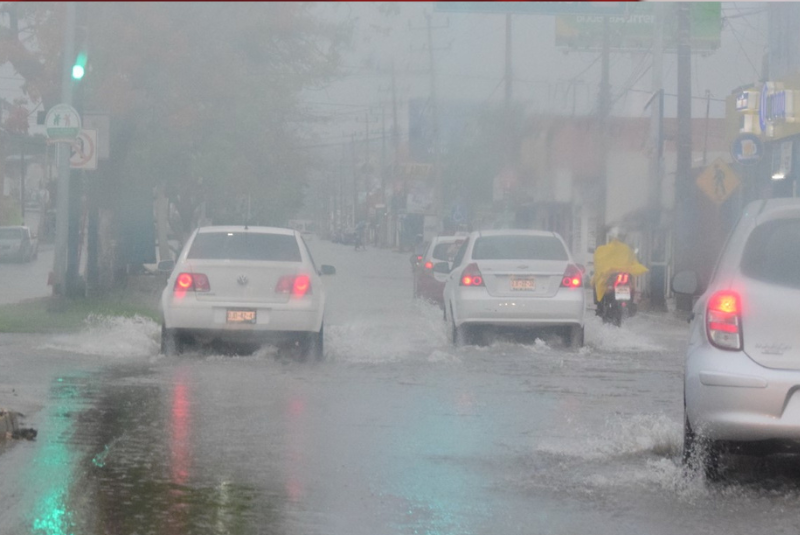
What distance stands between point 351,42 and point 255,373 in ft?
31.3

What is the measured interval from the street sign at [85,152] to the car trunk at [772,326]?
8072mm

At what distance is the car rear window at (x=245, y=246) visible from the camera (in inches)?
557

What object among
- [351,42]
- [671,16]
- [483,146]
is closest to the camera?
[351,42]

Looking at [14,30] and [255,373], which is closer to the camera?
[255,373]

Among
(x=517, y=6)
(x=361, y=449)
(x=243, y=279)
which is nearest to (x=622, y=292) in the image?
(x=243, y=279)

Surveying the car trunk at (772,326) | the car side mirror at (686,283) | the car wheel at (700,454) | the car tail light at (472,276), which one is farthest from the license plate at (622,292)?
the car trunk at (772,326)

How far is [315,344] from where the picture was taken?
1398 cm

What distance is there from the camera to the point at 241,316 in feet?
43.8

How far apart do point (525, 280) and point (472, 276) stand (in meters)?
0.65

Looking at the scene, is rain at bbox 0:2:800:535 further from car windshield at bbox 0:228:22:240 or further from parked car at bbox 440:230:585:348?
car windshield at bbox 0:228:22:240

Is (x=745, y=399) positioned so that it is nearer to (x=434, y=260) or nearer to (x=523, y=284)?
(x=523, y=284)

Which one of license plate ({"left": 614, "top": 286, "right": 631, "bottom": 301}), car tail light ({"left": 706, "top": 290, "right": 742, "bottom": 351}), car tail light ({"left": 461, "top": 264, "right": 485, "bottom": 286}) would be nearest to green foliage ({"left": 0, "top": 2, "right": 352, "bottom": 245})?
car tail light ({"left": 706, "top": 290, "right": 742, "bottom": 351})

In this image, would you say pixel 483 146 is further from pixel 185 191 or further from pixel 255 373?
pixel 255 373

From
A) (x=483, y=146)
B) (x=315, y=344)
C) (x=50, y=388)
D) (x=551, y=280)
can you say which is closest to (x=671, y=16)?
(x=551, y=280)
